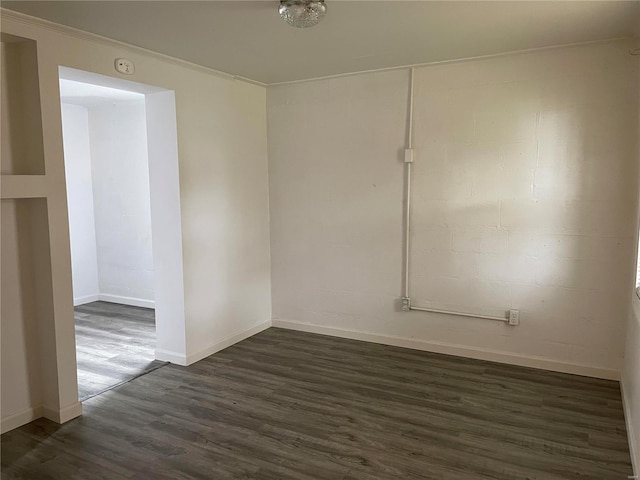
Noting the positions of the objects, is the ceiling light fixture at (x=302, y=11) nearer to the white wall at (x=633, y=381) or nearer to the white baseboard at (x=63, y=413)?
the white wall at (x=633, y=381)

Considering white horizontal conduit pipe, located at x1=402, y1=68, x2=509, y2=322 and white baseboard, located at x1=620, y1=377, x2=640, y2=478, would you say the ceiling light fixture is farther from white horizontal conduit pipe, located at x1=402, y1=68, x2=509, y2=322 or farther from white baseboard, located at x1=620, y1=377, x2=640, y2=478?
white baseboard, located at x1=620, y1=377, x2=640, y2=478

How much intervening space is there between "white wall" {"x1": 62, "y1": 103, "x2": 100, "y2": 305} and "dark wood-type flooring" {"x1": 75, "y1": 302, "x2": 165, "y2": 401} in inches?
14.0

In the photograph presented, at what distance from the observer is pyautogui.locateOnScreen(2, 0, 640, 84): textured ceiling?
98.6 inches

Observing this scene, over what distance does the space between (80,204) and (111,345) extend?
8.28 ft

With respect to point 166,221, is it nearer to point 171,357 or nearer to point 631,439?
point 171,357

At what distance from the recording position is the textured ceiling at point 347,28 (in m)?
2.50

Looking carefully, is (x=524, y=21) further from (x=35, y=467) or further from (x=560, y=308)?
(x=35, y=467)

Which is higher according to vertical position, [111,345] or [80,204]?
[80,204]

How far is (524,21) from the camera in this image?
278 centimetres

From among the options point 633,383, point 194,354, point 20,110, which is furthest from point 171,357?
point 633,383

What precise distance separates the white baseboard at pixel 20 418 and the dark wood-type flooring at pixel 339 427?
48 millimetres

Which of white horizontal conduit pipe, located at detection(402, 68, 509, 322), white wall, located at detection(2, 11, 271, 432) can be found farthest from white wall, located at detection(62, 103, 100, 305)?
white horizontal conduit pipe, located at detection(402, 68, 509, 322)

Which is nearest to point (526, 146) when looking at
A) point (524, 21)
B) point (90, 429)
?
point (524, 21)

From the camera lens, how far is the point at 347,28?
9.39 feet
